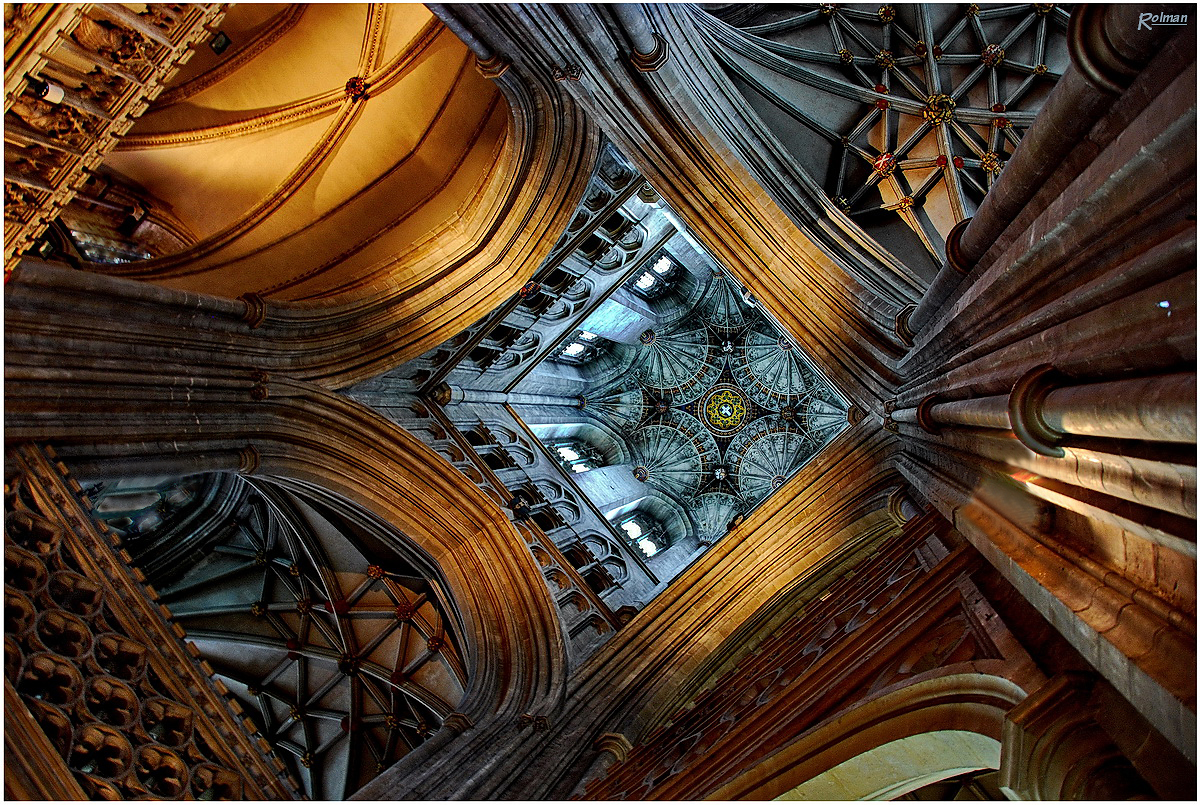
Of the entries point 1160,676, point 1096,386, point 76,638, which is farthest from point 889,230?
point 76,638

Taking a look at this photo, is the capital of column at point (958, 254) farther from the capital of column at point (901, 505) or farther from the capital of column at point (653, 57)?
the capital of column at point (653, 57)

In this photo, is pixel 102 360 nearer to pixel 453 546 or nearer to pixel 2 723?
pixel 2 723

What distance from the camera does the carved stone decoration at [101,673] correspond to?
4.76m

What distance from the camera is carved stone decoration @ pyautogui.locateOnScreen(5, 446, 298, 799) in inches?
187

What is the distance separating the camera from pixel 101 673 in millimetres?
5191

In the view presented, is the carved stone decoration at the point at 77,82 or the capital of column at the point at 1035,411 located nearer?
the capital of column at the point at 1035,411

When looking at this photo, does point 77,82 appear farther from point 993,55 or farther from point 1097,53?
point 993,55

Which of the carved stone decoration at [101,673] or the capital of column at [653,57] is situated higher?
the capital of column at [653,57]

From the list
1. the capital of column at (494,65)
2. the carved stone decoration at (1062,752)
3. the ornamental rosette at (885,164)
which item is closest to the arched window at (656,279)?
the ornamental rosette at (885,164)

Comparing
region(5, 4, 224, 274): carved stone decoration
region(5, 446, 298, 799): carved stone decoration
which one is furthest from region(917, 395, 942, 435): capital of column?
region(5, 446, 298, 799): carved stone decoration

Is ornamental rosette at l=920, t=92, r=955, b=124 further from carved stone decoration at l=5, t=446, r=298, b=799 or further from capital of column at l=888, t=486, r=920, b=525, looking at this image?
carved stone decoration at l=5, t=446, r=298, b=799

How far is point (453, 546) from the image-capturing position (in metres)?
9.43

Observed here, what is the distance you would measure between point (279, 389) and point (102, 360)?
205 cm

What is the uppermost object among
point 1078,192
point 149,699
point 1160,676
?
point 149,699
